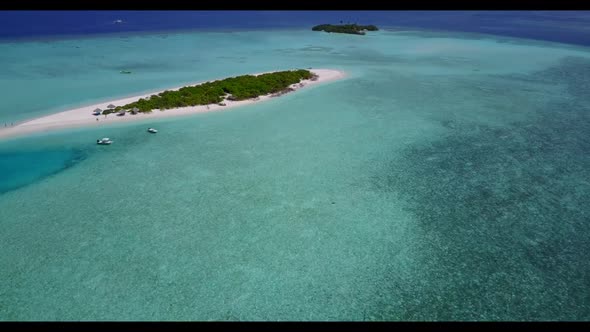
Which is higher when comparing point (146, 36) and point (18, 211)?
point (146, 36)

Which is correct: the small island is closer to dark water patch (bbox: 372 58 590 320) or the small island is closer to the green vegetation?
the green vegetation

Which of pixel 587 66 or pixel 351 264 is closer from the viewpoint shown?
pixel 351 264

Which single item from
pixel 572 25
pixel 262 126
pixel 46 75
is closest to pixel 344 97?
pixel 262 126

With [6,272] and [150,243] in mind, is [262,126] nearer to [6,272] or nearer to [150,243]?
[150,243]

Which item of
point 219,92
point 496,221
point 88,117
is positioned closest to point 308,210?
point 496,221

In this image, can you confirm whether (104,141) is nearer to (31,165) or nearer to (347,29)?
(31,165)

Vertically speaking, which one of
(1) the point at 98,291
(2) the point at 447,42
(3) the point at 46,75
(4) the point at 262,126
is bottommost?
(1) the point at 98,291

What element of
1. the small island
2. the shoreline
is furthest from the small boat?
the small island
